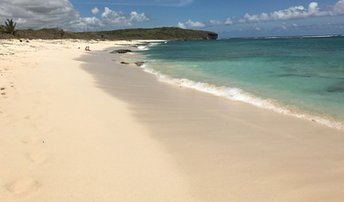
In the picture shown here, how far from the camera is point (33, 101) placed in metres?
10.3

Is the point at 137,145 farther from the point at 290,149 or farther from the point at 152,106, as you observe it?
the point at 152,106

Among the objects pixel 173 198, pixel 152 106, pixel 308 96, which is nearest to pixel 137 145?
pixel 173 198

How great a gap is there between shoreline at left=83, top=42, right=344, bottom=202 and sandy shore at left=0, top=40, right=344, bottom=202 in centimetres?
2

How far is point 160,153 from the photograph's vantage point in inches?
253

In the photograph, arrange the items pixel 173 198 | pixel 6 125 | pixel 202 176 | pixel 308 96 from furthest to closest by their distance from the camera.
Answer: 1. pixel 308 96
2. pixel 6 125
3. pixel 202 176
4. pixel 173 198

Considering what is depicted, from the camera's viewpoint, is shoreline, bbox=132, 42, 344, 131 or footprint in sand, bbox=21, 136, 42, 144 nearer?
footprint in sand, bbox=21, 136, 42, 144

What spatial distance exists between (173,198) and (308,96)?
9.76 meters

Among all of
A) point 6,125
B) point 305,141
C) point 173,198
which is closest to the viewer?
point 173,198

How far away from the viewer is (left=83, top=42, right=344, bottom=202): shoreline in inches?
A: 195

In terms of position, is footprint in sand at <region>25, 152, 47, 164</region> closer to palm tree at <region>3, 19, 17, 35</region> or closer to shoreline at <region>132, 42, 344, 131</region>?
shoreline at <region>132, 42, 344, 131</region>

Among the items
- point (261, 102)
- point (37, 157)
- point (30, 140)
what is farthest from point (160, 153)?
point (261, 102)

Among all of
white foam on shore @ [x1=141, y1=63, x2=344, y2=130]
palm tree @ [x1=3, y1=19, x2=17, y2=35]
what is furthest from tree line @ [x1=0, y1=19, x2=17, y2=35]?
white foam on shore @ [x1=141, y1=63, x2=344, y2=130]

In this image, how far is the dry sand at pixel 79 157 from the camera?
4820 mm

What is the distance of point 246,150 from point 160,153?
5.10ft
